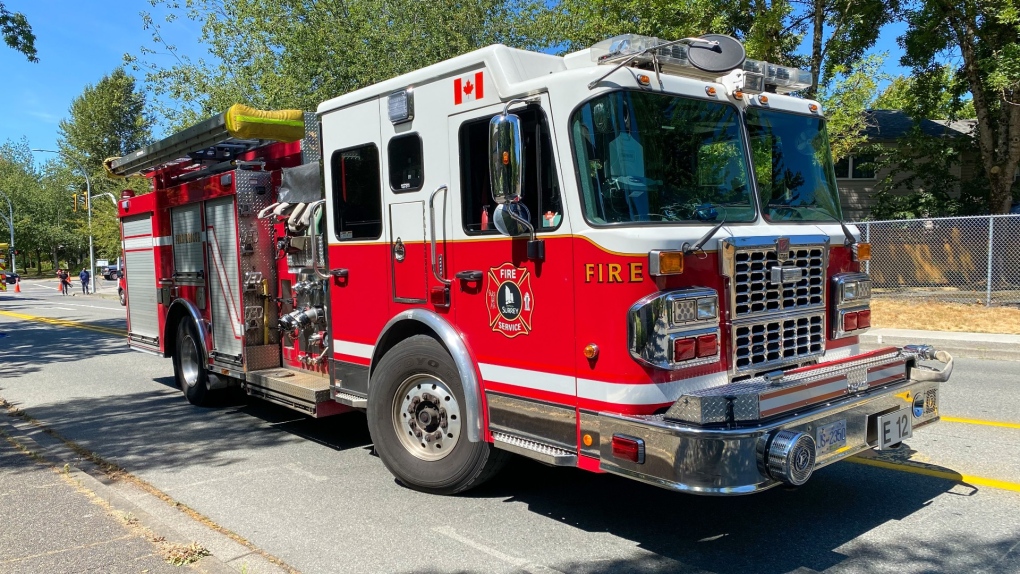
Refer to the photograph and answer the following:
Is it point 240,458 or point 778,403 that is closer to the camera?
point 778,403

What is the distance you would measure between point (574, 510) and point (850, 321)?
2127mm

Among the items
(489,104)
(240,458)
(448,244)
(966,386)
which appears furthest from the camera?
(966,386)

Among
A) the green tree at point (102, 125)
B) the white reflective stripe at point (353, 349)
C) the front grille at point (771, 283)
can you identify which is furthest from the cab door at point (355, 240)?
the green tree at point (102, 125)

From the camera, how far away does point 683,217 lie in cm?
402

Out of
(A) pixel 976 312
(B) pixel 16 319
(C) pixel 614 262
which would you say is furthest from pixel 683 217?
(B) pixel 16 319

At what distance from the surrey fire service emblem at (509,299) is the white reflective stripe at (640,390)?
0.53 meters

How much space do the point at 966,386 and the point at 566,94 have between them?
266 inches

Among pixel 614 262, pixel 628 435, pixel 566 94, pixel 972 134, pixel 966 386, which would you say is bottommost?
pixel 966 386

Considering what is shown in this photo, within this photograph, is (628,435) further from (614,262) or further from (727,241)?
(727,241)

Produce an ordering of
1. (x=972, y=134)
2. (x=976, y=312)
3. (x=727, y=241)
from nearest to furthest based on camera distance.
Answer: (x=727, y=241) → (x=976, y=312) → (x=972, y=134)

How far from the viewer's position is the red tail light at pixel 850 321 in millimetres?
4754

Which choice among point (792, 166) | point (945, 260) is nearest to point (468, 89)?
point (792, 166)

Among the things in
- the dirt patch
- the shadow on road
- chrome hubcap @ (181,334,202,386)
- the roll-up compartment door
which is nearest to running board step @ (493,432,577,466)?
chrome hubcap @ (181,334,202,386)

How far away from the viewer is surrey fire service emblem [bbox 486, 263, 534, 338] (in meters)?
4.23
